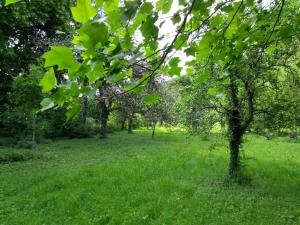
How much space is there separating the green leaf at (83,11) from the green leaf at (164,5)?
21.0 inches

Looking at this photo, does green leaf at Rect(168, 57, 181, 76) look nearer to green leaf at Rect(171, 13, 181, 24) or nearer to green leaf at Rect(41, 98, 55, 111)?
green leaf at Rect(171, 13, 181, 24)

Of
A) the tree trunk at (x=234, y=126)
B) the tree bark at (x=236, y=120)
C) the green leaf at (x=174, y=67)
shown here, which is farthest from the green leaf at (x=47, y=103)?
the tree trunk at (x=234, y=126)

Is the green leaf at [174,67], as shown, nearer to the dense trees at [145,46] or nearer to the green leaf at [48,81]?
the dense trees at [145,46]

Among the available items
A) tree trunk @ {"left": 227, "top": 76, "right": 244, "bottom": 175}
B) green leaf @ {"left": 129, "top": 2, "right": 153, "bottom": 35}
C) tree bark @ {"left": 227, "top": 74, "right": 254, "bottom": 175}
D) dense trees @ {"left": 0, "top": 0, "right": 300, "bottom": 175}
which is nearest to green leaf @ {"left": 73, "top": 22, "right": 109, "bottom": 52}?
dense trees @ {"left": 0, "top": 0, "right": 300, "bottom": 175}

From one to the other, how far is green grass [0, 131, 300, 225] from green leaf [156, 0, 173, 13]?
6622 millimetres

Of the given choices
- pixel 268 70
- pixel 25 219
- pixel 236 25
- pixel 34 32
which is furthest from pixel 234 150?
pixel 34 32

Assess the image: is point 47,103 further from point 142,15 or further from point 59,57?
point 142,15

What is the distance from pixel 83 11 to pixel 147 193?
29.7 feet

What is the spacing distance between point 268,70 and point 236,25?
322 inches

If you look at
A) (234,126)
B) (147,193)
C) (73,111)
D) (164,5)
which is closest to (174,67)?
(164,5)

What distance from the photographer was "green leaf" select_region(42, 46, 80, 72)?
50.0 inches

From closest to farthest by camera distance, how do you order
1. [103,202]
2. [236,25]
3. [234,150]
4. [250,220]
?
[236,25], [250,220], [103,202], [234,150]

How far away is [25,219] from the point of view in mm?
8344

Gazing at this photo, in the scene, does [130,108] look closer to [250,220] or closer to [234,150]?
[234,150]
